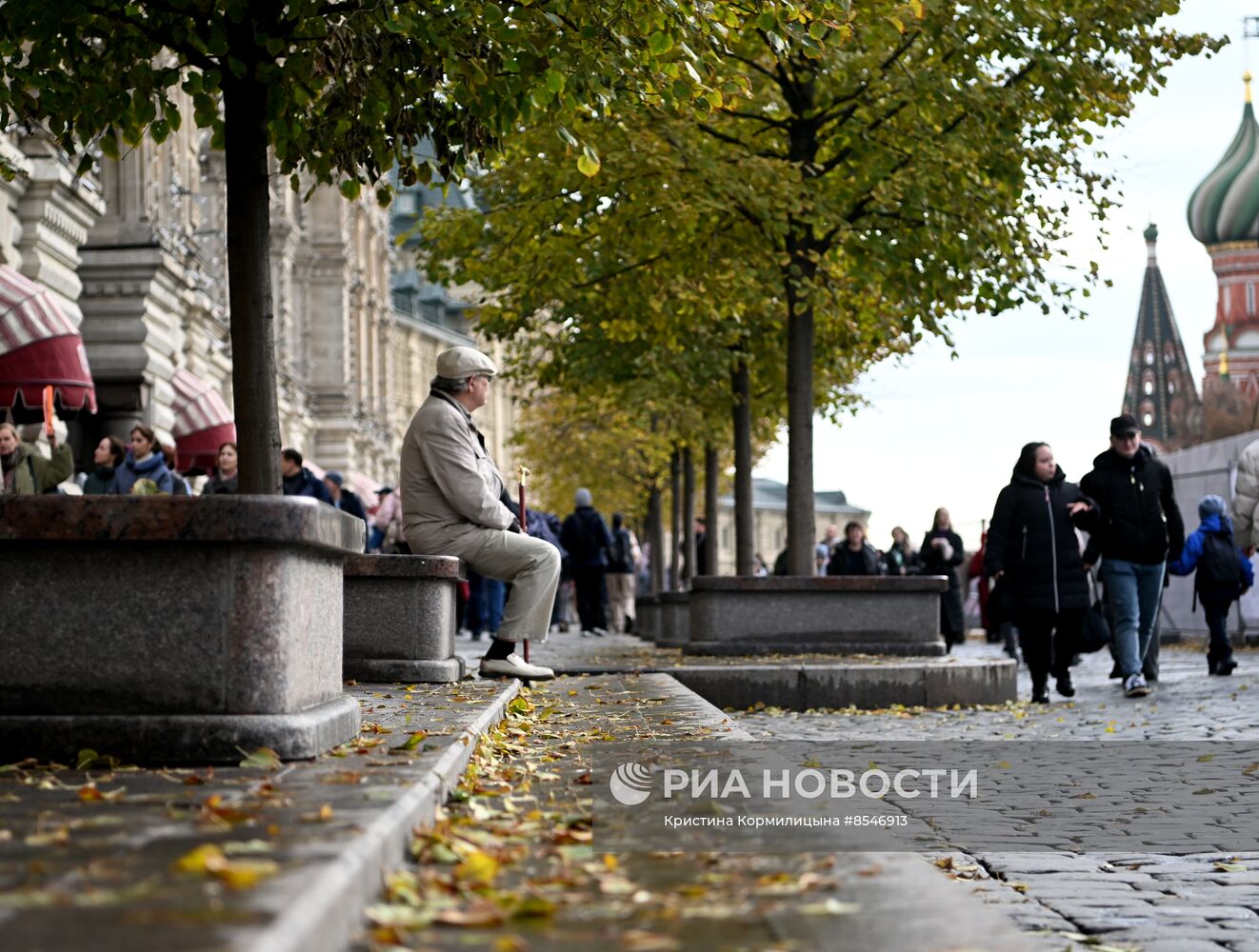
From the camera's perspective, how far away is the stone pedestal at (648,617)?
87.1ft

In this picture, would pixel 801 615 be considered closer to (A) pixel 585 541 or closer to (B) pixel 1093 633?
(B) pixel 1093 633

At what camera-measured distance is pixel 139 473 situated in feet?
55.0

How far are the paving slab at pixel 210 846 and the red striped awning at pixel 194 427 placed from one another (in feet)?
80.6

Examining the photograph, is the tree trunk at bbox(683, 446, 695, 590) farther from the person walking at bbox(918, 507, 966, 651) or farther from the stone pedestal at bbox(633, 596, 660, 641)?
the person walking at bbox(918, 507, 966, 651)

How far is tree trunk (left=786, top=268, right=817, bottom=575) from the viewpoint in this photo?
16922 millimetres

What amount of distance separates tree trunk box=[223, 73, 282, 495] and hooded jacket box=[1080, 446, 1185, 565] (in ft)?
25.7

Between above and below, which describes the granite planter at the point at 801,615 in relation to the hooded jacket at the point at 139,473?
below

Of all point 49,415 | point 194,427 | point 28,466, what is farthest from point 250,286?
point 194,427

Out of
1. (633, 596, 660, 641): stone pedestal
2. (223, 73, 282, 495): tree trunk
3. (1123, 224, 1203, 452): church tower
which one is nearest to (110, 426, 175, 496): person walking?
(223, 73, 282, 495): tree trunk

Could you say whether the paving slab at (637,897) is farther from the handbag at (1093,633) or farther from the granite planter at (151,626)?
the handbag at (1093,633)

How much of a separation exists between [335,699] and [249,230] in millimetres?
2928

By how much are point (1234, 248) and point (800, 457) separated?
129996mm

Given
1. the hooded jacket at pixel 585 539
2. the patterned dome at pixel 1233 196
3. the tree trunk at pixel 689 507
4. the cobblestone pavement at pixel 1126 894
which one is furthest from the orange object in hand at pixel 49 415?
the patterned dome at pixel 1233 196

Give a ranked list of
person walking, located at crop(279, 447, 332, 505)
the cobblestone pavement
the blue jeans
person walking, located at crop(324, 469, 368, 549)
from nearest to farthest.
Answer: the cobblestone pavement
the blue jeans
person walking, located at crop(279, 447, 332, 505)
person walking, located at crop(324, 469, 368, 549)
